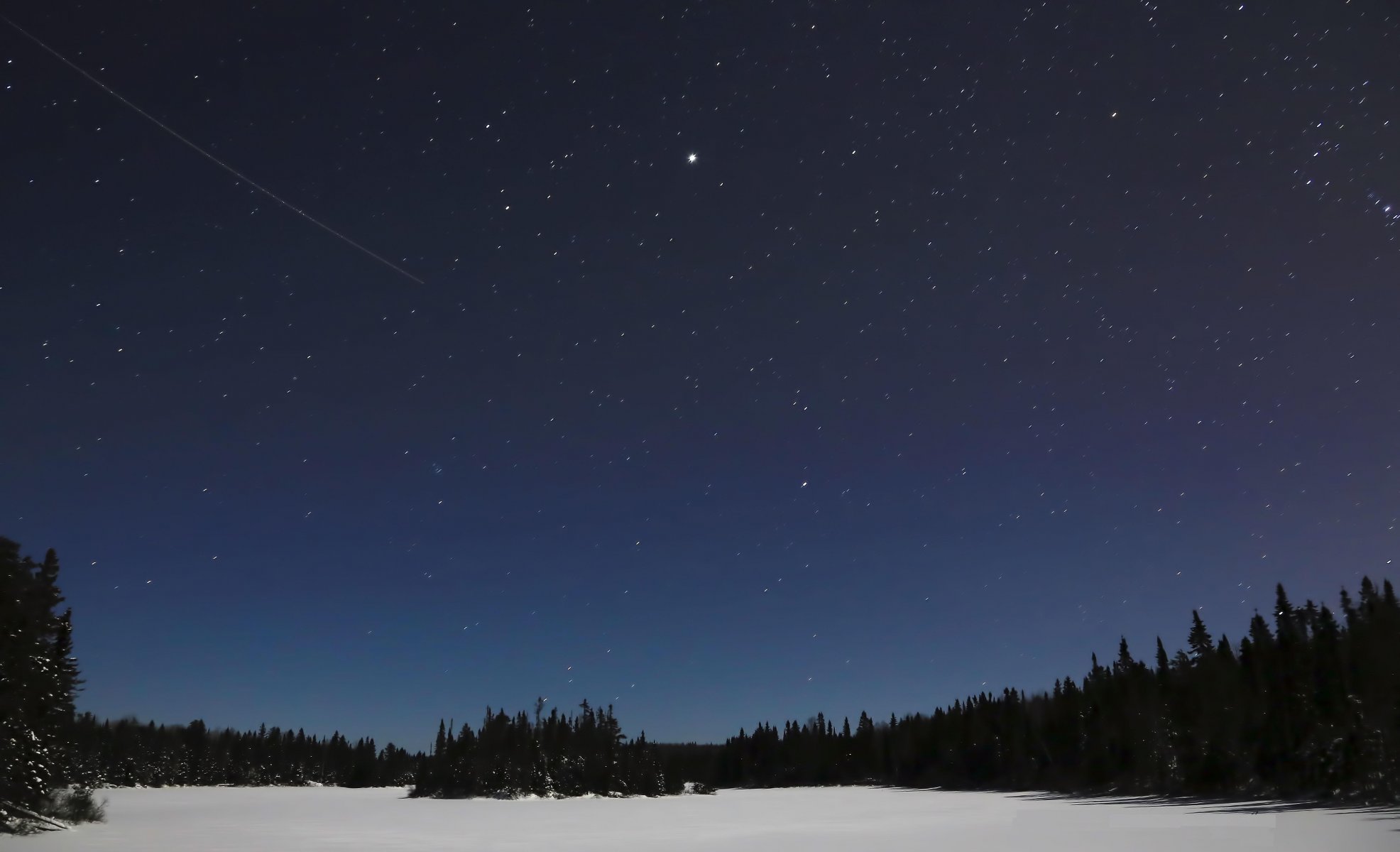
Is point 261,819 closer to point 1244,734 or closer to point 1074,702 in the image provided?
point 1244,734

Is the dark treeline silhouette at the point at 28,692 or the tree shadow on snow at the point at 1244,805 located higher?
the dark treeline silhouette at the point at 28,692

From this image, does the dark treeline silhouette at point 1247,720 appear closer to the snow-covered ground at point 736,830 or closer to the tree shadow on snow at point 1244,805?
the tree shadow on snow at point 1244,805

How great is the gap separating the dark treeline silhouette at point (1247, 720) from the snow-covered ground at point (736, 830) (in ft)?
41.6

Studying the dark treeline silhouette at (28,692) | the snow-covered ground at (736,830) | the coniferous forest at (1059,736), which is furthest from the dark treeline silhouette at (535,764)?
the dark treeline silhouette at (28,692)

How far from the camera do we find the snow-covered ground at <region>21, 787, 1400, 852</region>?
3222 cm

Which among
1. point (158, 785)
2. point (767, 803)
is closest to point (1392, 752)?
point (767, 803)

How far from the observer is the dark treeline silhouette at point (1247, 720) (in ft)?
217

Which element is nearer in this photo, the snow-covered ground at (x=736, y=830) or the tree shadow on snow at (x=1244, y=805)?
the snow-covered ground at (x=736, y=830)

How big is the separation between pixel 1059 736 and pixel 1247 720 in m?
57.3

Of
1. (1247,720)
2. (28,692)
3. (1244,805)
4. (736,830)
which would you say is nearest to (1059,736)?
(1247,720)

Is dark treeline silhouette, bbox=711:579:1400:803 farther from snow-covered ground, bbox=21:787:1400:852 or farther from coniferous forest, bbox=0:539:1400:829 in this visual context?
snow-covered ground, bbox=21:787:1400:852

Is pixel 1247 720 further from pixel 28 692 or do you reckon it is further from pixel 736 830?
pixel 28 692

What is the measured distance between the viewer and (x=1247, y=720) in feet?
266

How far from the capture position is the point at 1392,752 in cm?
6175
